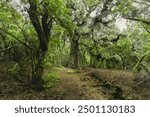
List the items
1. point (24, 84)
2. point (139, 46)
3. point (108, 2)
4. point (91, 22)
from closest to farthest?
1. point (24, 84)
2. point (108, 2)
3. point (91, 22)
4. point (139, 46)

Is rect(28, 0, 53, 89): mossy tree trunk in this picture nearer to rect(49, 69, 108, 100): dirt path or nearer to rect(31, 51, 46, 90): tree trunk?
rect(31, 51, 46, 90): tree trunk

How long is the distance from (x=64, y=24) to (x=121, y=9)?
5.78 metres

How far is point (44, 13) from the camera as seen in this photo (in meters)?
15.2

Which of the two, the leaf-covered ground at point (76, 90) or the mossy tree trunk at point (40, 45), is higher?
the mossy tree trunk at point (40, 45)

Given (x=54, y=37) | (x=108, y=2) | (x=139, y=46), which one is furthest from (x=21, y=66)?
(x=139, y=46)

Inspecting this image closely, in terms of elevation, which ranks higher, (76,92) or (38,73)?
(38,73)

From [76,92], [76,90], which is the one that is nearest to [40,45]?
[76,90]

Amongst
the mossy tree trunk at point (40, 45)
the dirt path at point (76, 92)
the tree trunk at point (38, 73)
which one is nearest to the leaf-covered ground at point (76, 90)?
the dirt path at point (76, 92)

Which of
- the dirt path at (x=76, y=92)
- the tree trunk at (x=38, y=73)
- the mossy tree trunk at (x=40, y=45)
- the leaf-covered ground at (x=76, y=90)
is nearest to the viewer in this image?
the dirt path at (x=76, y=92)

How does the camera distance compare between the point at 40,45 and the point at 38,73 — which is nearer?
the point at 38,73

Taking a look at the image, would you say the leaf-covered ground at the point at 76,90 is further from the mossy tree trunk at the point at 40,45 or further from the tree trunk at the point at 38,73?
the mossy tree trunk at the point at 40,45

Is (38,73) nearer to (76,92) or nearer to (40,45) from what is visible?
(40,45)

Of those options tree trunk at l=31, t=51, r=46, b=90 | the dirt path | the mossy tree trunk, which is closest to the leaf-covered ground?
the dirt path

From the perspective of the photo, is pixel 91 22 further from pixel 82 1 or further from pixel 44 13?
pixel 44 13
